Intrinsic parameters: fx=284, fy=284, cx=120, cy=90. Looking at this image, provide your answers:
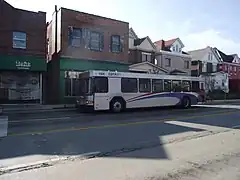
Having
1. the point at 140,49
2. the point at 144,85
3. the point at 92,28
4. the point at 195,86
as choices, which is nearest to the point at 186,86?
the point at 195,86

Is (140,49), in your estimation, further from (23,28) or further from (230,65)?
(230,65)

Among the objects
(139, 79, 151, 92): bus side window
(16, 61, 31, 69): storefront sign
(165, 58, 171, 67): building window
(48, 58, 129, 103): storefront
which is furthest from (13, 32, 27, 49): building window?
(165, 58, 171, 67): building window

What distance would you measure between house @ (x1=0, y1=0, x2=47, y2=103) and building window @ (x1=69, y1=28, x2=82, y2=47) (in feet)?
9.41

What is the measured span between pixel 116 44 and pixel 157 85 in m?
9.79

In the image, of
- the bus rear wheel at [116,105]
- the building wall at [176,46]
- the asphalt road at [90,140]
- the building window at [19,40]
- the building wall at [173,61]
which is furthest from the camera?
the building wall at [176,46]

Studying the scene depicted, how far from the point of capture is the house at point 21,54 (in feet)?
74.4

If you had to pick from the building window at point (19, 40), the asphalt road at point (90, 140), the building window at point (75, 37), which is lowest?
the asphalt road at point (90, 140)

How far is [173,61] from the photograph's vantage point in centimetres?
4403

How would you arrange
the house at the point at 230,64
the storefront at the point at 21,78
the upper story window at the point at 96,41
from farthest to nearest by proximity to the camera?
the house at the point at 230,64
the upper story window at the point at 96,41
the storefront at the point at 21,78

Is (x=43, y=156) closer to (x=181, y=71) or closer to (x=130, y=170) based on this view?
(x=130, y=170)

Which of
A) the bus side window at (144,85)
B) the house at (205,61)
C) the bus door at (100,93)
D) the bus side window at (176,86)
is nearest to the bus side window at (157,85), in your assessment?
the bus side window at (144,85)

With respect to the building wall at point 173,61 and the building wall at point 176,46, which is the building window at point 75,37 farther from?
the building wall at point 176,46

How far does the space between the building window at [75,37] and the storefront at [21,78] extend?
383 cm

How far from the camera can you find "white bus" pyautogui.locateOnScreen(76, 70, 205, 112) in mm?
18094
